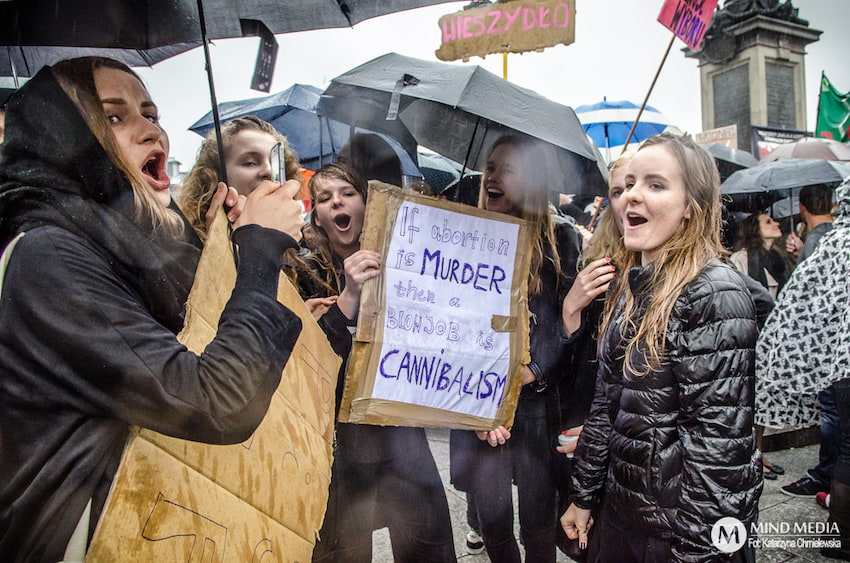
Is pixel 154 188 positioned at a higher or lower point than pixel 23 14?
lower

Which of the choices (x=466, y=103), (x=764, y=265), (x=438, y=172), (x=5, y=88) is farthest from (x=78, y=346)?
(x=764, y=265)

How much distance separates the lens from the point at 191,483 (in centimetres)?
120

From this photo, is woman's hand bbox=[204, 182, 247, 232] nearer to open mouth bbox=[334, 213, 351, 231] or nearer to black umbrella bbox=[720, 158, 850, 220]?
open mouth bbox=[334, 213, 351, 231]

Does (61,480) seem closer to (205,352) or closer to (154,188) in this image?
(205,352)

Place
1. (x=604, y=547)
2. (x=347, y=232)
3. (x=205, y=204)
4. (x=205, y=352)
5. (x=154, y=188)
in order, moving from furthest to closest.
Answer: (x=347, y=232) < (x=205, y=204) < (x=604, y=547) < (x=154, y=188) < (x=205, y=352)

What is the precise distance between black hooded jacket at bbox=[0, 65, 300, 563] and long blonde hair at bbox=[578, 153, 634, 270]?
163 cm

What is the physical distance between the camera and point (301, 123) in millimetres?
3771

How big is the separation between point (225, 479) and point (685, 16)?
9.47 feet

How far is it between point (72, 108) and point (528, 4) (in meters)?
1.56

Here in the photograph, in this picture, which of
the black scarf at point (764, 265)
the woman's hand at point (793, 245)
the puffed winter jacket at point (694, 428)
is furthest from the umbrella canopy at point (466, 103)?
the woman's hand at point (793, 245)

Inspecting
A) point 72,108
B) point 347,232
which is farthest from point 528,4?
point 72,108

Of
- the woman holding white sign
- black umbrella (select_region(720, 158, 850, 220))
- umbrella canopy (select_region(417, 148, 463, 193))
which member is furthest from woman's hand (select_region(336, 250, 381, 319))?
black umbrella (select_region(720, 158, 850, 220))

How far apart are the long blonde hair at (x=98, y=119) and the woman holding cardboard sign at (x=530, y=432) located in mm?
1519

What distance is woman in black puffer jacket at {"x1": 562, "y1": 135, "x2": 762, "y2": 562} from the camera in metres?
1.62
